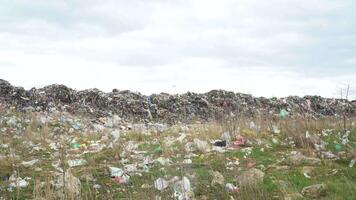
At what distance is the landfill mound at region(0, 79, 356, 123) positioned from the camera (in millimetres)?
13680

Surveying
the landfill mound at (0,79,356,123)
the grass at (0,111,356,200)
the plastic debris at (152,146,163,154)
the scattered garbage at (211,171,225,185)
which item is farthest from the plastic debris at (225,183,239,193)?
the landfill mound at (0,79,356,123)

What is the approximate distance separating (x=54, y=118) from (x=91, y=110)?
287 centimetres

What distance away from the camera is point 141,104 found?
1493 centimetres

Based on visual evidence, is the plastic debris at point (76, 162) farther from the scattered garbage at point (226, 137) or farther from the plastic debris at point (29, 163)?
the scattered garbage at point (226, 137)

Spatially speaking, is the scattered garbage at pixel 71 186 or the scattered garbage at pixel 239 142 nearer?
the scattered garbage at pixel 71 186

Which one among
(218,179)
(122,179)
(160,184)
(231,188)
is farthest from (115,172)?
(231,188)

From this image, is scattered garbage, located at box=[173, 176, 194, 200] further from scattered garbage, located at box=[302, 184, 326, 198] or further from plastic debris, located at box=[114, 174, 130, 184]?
scattered garbage, located at box=[302, 184, 326, 198]

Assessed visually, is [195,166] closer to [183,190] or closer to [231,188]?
[231,188]

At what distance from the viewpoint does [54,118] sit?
420 inches

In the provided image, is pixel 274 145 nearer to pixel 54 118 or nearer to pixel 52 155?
pixel 52 155

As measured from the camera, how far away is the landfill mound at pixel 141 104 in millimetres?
13680

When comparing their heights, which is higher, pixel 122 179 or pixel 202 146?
pixel 202 146

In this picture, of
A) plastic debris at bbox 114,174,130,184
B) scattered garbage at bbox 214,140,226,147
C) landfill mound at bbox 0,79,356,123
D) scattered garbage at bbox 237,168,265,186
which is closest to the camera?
scattered garbage at bbox 237,168,265,186

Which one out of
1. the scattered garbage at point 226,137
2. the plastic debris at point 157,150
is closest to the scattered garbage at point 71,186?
the plastic debris at point 157,150
